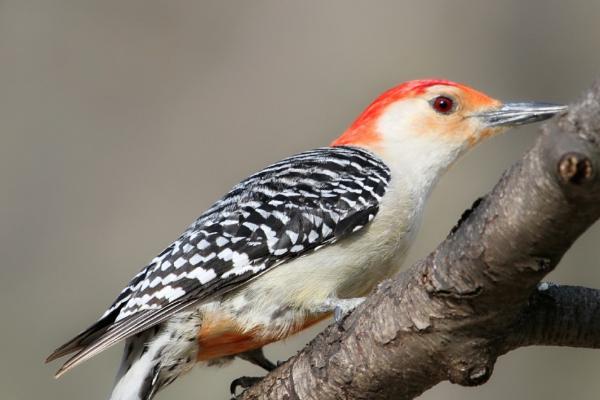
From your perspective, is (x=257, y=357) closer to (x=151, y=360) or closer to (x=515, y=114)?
(x=151, y=360)

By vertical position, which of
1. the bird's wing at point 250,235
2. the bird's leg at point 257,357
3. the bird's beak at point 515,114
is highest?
the bird's wing at point 250,235

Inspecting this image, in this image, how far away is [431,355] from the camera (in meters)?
3.45

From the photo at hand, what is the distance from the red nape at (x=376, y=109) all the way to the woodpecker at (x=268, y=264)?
0.99ft

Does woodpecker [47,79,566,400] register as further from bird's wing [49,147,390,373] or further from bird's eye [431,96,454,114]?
bird's eye [431,96,454,114]

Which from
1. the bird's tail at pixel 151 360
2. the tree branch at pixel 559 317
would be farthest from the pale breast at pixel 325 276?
the tree branch at pixel 559 317

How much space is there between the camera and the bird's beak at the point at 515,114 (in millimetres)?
5297

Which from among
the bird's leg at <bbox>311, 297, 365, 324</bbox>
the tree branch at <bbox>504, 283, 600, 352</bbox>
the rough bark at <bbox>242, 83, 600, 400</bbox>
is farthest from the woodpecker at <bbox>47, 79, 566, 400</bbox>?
the tree branch at <bbox>504, 283, 600, 352</bbox>

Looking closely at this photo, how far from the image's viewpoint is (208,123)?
Answer: 25.0 ft

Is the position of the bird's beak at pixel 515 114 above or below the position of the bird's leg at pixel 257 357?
above

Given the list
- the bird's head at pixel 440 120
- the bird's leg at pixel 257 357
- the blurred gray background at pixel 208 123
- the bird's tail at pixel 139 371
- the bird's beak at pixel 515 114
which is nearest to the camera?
the bird's tail at pixel 139 371

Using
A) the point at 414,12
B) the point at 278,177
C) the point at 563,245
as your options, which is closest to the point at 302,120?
the point at 414,12

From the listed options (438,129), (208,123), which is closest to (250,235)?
(438,129)

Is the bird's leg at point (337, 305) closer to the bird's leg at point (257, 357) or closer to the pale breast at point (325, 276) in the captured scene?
the pale breast at point (325, 276)

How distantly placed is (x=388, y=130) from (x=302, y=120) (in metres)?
1.93
